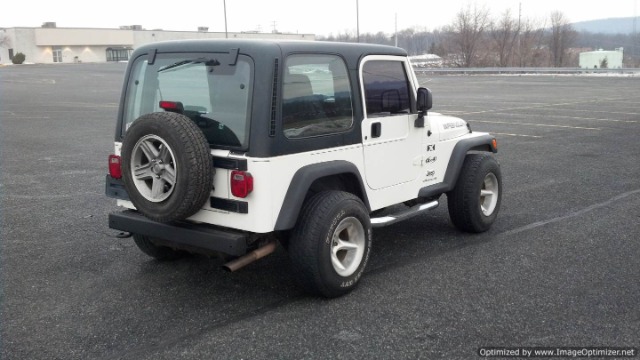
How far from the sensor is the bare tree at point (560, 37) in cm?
→ 7319

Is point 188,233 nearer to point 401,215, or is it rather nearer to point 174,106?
point 174,106

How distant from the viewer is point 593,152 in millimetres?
11766

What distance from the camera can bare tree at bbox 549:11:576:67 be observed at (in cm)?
7319

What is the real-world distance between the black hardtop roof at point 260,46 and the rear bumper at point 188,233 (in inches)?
50.3

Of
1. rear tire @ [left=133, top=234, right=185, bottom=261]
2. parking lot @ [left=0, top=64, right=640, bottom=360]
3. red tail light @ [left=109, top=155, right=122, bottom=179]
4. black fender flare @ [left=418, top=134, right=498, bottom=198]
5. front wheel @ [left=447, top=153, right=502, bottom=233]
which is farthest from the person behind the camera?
front wheel @ [left=447, top=153, right=502, bottom=233]

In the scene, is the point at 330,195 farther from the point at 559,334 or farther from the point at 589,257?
the point at 589,257

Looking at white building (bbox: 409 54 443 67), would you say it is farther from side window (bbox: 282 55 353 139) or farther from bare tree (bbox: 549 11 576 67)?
side window (bbox: 282 55 353 139)

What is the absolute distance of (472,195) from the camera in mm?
6266

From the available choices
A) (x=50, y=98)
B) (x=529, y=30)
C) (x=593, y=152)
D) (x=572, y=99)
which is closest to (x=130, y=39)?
(x=529, y=30)

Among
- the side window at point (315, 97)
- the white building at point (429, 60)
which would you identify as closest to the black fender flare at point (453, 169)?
the side window at point (315, 97)

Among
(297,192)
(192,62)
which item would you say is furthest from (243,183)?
(192,62)

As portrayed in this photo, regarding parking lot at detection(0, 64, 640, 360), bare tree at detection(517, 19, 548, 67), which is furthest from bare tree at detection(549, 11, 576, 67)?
parking lot at detection(0, 64, 640, 360)

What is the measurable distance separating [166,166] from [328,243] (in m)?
1.26

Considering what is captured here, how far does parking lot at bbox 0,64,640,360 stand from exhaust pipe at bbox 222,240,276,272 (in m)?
0.34
